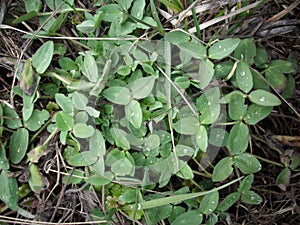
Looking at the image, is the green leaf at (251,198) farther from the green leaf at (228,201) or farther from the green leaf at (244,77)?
the green leaf at (244,77)

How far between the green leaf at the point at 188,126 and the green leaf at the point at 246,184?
180 millimetres

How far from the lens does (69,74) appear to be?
1217mm

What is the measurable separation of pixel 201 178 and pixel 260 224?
20cm

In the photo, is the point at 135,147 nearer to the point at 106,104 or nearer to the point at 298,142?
the point at 106,104

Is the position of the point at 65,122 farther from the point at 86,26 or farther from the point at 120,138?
the point at 86,26

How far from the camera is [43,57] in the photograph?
1196 millimetres

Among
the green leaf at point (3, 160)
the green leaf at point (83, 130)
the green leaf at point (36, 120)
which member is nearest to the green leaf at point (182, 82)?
the green leaf at point (83, 130)

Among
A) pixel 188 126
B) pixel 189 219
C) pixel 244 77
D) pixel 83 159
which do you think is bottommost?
pixel 189 219

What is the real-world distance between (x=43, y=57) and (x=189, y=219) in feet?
1.86

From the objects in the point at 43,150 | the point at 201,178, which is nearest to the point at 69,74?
the point at 43,150

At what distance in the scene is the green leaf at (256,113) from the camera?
1.13 m

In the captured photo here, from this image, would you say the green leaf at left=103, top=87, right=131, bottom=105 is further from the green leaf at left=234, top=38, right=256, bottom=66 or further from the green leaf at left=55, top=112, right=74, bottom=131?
the green leaf at left=234, top=38, right=256, bottom=66

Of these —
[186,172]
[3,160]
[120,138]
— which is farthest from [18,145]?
[186,172]

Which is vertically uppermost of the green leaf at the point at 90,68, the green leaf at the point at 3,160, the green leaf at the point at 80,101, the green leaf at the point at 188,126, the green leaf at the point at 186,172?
the green leaf at the point at 90,68
